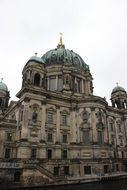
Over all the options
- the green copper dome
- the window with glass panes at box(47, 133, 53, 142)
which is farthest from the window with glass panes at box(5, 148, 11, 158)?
the green copper dome

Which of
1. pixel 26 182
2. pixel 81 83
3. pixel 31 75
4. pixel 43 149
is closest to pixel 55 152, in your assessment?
pixel 43 149

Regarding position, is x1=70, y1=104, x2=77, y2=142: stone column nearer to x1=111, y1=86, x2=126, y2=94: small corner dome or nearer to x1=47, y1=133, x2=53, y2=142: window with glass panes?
x1=47, y1=133, x2=53, y2=142: window with glass panes

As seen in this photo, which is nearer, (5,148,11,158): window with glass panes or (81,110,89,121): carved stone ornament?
(5,148,11,158): window with glass panes

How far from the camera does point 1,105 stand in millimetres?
58062

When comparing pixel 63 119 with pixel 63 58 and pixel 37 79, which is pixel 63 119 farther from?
pixel 63 58

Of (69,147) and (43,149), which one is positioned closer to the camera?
(43,149)

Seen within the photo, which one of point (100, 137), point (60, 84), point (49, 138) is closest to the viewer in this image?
point (49, 138)

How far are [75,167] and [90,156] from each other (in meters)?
4.12

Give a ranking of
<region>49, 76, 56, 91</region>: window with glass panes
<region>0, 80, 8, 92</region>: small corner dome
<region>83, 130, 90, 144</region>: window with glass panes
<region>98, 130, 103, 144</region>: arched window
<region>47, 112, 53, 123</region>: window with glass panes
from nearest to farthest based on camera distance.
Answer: <region>47, 112, 53, 123</region>: window with glass panes → <region>83, 130, 90, 144</region>: window with glass panes → <region>98, 130, 103, 144</region>: arched window → <region>49, 76, 56, 91</region>: window with glass panes → <region>0, 80, 8, 92</region>: small corner dome

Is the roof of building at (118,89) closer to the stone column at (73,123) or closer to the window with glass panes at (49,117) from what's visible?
the stone column at (73,123)

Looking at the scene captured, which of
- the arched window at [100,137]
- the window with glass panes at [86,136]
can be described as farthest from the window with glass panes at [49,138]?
the arched window at [100,137]

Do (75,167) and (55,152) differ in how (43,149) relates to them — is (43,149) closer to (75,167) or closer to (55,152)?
(55,152)

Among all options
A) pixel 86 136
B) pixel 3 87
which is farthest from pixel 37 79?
pixel 3 87

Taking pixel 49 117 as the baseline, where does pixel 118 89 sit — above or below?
above
